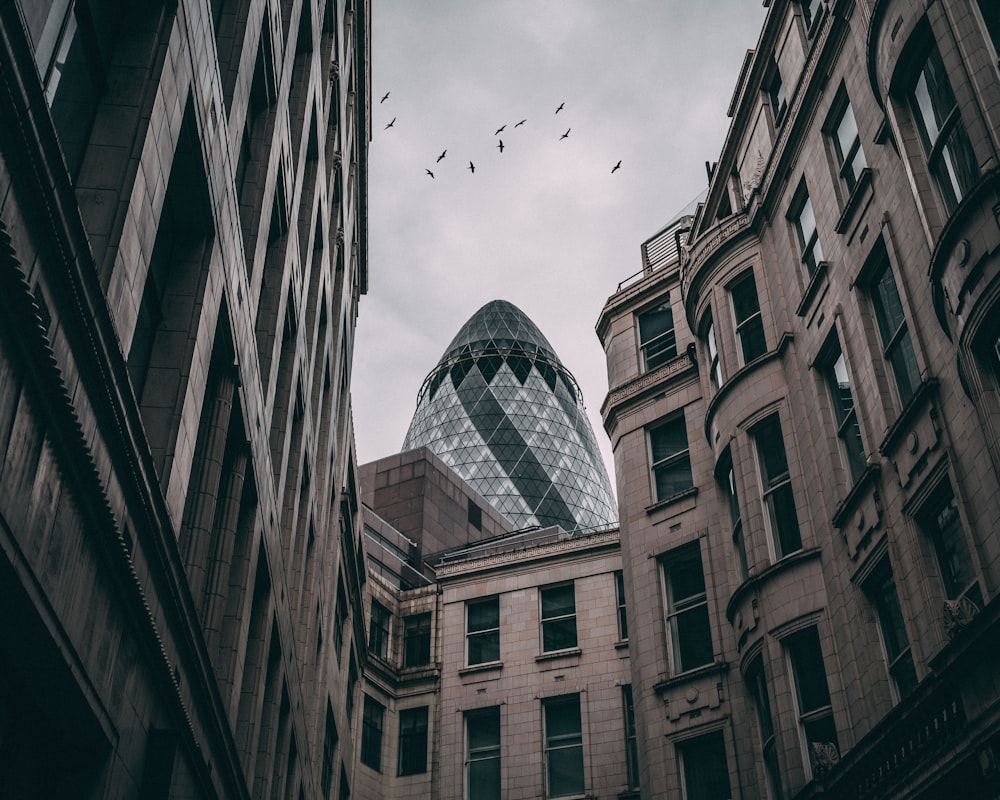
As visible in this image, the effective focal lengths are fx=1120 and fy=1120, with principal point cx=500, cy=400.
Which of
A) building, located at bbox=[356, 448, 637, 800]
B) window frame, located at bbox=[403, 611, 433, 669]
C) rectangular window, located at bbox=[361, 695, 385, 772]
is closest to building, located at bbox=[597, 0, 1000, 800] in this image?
building, located at bbox=[356, 448, 637, 800]

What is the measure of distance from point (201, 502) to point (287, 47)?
10813 millimetres

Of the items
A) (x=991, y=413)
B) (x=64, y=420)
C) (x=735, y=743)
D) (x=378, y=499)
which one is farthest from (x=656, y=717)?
(x=378, y=499)

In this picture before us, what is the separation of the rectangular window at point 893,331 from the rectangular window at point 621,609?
22.0 meters

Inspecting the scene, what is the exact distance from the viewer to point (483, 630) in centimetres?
4481

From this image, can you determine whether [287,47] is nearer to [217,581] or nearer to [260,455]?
[260,455]

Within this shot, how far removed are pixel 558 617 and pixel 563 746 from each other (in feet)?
16.9

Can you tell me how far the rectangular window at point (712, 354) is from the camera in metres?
29.6

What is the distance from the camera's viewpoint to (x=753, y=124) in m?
30.1

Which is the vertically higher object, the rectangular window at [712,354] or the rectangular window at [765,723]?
the rectangular window at [712,354]

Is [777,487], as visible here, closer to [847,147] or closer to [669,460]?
[847,147]

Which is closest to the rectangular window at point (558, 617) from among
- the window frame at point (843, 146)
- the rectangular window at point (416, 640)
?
the rectangular window at point (416, 640)

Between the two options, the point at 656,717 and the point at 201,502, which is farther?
the point at 656,717

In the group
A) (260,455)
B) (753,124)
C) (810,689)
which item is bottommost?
(810,689)

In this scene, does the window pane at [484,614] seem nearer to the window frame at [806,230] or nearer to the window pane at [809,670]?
the window pane at [809,670]
